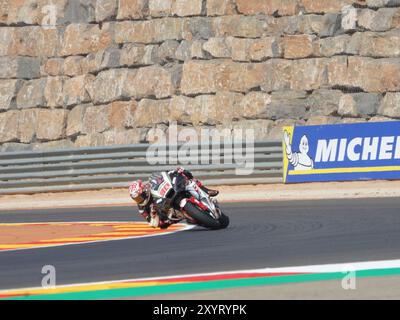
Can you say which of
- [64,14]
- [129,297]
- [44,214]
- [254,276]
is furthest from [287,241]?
[64,14]

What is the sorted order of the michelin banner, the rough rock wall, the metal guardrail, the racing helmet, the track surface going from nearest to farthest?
the track surface < the racing helmet < the michelin banner < the metal guardrail < the rough rock wall

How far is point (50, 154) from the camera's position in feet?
89.6

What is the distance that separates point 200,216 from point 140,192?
1.10 meters

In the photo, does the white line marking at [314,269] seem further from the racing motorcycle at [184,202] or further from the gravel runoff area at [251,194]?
the gravel runoff area at [251,194]

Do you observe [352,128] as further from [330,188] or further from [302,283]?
[302,283]

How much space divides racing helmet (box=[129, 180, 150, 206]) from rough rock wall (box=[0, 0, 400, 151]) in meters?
12.1

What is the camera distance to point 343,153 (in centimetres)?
2356

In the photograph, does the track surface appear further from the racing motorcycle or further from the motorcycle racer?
the motorcycle racer

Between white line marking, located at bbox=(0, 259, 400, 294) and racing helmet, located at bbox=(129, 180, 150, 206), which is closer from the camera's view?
white line marking, located at bbox=(0, 259, 400, 294)

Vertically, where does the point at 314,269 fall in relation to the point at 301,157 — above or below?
below

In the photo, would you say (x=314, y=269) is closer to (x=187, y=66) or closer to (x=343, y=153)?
(x=343, y=153)

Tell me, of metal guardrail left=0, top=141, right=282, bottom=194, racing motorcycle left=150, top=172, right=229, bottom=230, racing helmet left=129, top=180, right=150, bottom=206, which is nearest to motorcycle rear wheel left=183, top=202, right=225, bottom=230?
racing motorcycle left=150, top=172, right=229, bottom=230

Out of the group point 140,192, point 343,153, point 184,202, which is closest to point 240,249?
point 184,202

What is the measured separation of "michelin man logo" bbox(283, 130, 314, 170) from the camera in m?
24.1
